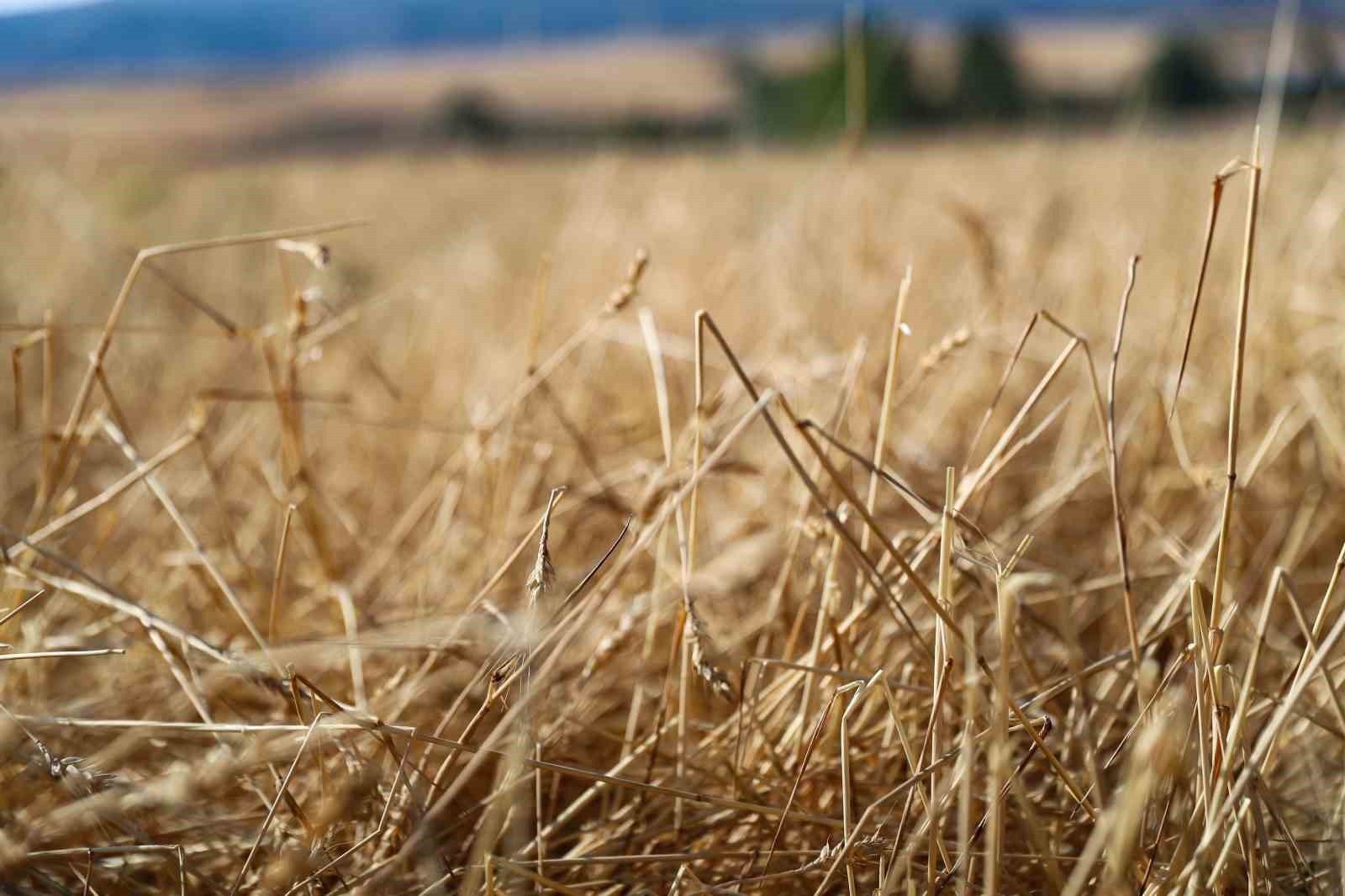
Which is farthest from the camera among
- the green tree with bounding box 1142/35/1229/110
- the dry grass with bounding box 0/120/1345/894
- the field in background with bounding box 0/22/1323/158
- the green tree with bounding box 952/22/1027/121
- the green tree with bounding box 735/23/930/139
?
the field in background with bounding box 0/22/1323/158

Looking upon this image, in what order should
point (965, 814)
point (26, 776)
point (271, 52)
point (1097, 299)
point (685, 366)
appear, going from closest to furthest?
1. point (965, 814)
2. point (26, 776)
3. point (1097, 299)
4. point (685, 366)
5. point (271, 52)

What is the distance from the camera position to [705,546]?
3.01 feet

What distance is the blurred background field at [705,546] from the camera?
0.46 metres

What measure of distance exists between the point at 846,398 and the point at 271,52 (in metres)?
36.9

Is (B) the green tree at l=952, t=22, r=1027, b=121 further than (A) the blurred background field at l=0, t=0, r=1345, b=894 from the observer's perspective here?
Yes

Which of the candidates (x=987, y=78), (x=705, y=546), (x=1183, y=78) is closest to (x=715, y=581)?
(x=705, y=546)

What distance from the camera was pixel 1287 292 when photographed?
113 centimetres

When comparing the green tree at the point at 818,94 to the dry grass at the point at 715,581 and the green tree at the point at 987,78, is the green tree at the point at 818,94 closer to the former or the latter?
the green tree at the point at 987,78

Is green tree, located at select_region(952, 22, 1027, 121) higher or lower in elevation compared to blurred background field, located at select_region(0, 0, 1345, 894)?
higher

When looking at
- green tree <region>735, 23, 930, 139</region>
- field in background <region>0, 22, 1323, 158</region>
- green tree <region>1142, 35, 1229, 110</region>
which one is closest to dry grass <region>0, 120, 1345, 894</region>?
green tree <region>1142, 35, 1229, 110</region>

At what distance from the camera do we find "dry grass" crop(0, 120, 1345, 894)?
0.45 metres

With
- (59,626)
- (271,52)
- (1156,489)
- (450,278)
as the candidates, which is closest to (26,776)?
(59,626)

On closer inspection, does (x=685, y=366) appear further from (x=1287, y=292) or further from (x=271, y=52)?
(x=271, y=52)

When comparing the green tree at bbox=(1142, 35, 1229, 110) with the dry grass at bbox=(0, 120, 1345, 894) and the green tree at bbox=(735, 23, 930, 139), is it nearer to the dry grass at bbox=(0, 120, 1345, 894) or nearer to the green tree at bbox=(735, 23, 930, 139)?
the dry grass at bbox=(0, 120, 1345, 894)
